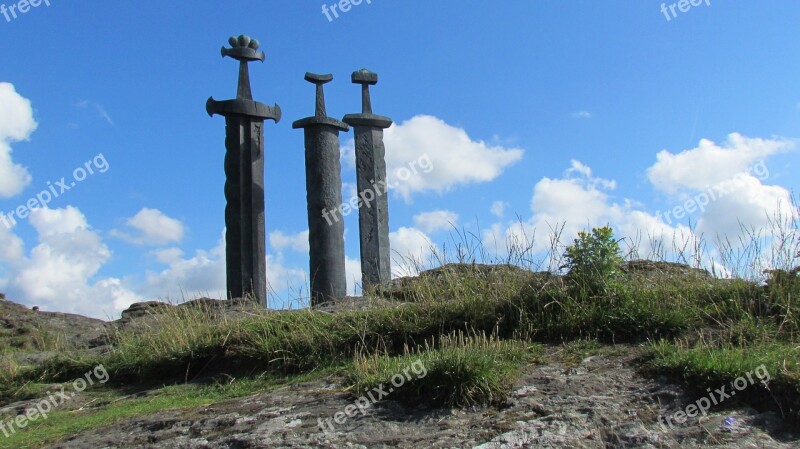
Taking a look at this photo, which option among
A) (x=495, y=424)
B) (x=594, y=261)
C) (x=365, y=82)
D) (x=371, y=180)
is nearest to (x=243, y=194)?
(x=371, y=180)

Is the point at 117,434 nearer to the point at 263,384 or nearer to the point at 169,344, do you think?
the point at 263,384

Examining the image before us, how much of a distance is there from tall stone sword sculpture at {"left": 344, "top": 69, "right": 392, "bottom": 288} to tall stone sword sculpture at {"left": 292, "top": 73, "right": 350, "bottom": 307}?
614 mm

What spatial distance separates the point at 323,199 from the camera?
11727 millimetres

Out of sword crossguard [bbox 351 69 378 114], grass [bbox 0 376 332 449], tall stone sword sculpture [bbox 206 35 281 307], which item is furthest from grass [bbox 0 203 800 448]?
sword crossguard [bbox 351 69 378 114]

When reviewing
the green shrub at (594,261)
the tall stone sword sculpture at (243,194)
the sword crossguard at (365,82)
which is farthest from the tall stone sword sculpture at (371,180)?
the green shrub at (594,261)

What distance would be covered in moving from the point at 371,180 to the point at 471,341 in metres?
7.44

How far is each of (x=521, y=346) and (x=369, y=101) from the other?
7.60 m

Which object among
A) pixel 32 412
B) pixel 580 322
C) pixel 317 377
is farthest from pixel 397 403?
pixel 32 412

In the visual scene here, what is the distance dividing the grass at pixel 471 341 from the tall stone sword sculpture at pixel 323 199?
364cm

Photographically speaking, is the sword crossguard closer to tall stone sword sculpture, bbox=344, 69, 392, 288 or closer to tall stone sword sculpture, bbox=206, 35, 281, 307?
tall stone sword sculpture, bbox=344, 69, 392, 288

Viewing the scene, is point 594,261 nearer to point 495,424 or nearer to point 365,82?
point 495,424

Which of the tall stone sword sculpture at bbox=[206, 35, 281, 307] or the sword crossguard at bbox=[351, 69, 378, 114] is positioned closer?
the tall stone sword sculpture at bbox=[206, 35, 281, 307]

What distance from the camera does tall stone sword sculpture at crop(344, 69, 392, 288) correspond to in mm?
12406

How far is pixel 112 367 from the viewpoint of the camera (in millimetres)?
7191
